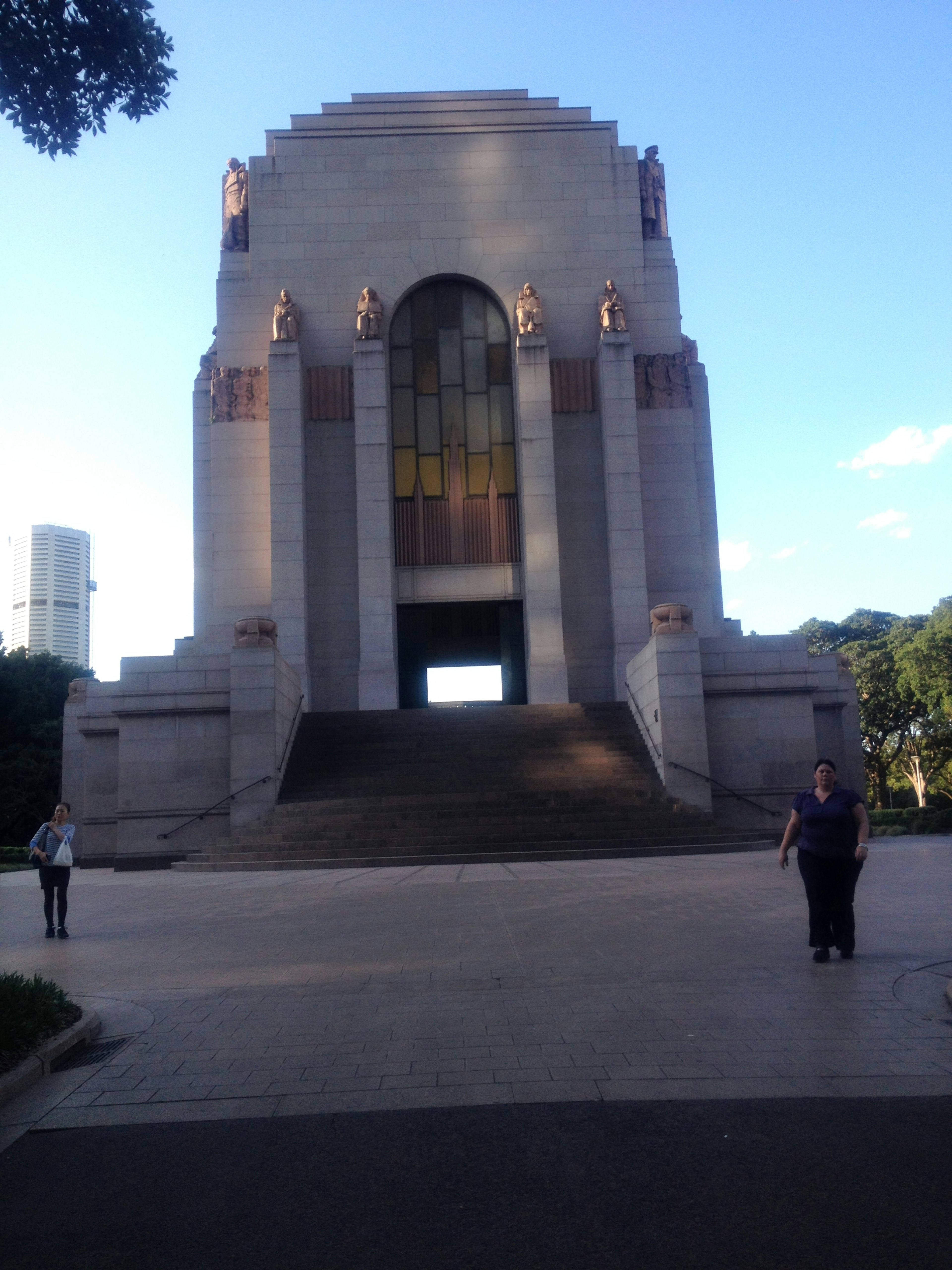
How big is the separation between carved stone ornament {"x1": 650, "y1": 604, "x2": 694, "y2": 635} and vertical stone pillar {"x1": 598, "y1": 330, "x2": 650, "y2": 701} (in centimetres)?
855

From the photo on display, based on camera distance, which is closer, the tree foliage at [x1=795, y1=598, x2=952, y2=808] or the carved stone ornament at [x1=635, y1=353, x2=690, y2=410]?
the carved stone ornament at [x1=635, y1=353, x2=690, y2=410]

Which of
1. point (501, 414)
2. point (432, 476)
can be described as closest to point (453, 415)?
point (501, 414)

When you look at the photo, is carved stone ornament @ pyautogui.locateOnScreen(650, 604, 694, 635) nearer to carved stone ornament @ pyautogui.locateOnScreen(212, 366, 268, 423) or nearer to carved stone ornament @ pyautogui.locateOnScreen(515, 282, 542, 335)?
carved stone ornament @ pyautogui.locateOnScreen(515, 282, 542, 335)

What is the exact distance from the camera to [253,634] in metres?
23.3

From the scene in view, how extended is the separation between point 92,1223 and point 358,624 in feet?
96.2

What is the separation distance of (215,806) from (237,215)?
71.4 feet

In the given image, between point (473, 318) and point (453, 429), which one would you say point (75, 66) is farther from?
point (473, 318)

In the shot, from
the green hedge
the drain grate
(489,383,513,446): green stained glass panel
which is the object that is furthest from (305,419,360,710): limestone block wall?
the drain grate

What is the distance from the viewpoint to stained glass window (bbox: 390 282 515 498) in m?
34.9

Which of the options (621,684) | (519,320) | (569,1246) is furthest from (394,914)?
(519,320)

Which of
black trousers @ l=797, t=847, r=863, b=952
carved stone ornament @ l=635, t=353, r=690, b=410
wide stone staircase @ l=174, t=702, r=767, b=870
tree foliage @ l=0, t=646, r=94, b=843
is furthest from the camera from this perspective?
tree foliage @ l=0, t=646, r=94, b=843

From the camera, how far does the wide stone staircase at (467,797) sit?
760 inches

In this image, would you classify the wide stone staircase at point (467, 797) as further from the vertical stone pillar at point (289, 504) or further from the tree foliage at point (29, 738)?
the tree foliage at point (29, 738)

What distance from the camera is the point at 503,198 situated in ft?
117
